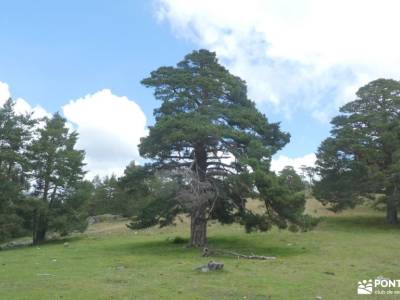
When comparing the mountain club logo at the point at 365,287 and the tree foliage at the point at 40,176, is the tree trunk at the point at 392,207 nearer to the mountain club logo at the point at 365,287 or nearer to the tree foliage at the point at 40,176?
the mountain club logo at the point at 365,287

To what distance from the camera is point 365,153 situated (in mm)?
35812

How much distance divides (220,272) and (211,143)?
10900mm

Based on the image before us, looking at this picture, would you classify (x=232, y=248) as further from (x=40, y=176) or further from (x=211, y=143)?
(x=40, y=176)

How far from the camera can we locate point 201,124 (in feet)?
78.5

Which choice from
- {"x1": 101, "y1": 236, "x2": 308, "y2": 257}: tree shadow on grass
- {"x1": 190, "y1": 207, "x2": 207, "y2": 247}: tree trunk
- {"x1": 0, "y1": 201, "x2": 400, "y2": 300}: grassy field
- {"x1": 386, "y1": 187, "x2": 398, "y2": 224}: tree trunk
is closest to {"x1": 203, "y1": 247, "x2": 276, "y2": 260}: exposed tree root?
{"x1": 0, "y1": 201, "x2": 400, "y2": 300}: grassy field

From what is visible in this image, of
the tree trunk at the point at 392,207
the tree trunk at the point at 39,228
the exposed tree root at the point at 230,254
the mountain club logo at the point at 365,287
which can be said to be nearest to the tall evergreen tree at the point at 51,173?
the tree trunk at the point at 39,228

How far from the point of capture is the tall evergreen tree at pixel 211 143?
76.1 ft

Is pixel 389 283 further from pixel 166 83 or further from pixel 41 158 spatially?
pixel 41 158

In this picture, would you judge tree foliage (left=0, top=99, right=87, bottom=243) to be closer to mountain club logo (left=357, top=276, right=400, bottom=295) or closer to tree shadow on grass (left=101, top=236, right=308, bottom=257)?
tree shadow on grass (left=101, top=236, right=308, bottom=257)

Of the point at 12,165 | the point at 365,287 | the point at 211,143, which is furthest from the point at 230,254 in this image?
the point at 12,165

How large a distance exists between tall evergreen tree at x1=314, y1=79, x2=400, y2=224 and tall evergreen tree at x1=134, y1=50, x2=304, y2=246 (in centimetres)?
1218

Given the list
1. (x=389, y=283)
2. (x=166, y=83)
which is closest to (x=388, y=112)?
(x=166, y=83)

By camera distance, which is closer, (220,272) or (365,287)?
(365,287)

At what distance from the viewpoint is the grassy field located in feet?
41.5
